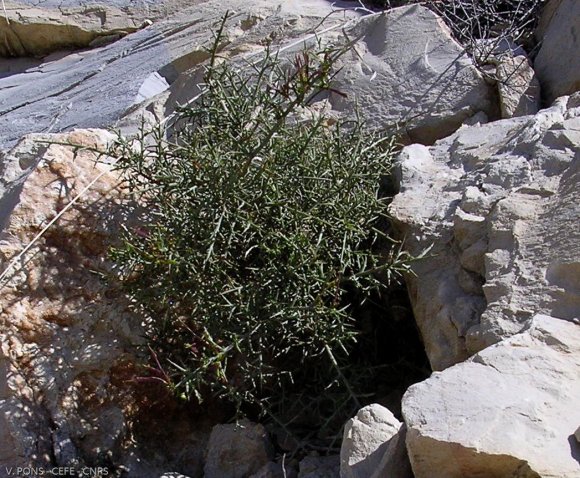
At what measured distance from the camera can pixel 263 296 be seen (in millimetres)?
2719

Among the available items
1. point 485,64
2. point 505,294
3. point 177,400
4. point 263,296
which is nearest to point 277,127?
point 263,296

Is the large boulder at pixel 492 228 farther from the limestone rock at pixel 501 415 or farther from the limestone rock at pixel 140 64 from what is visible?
the limestone rock at pixel 140 64

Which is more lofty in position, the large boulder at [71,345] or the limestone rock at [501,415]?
the limestone rock at [501,415]

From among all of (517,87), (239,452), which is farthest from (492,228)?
(517,87)

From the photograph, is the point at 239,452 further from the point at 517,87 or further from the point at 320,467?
the point at 517,87

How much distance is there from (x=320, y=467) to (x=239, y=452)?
245 mm

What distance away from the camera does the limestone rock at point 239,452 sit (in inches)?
109

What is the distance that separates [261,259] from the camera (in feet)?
9.12

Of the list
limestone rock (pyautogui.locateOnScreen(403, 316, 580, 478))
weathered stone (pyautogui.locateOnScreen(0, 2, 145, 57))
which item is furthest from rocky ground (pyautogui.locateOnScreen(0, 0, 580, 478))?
weathered stone (pyautogui.locateOnScreen(0, 2, 145, 57))

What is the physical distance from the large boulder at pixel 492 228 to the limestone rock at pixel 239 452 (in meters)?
0.52

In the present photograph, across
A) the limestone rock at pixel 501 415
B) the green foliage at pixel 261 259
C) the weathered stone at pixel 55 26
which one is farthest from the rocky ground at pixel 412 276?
the weathered stone at pixel 55 26

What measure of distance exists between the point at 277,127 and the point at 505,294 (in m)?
0.70

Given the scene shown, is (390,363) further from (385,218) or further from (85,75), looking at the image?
(85,75)

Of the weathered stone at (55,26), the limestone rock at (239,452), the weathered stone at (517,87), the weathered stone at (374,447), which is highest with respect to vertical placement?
the weathered stone at (374,447)
